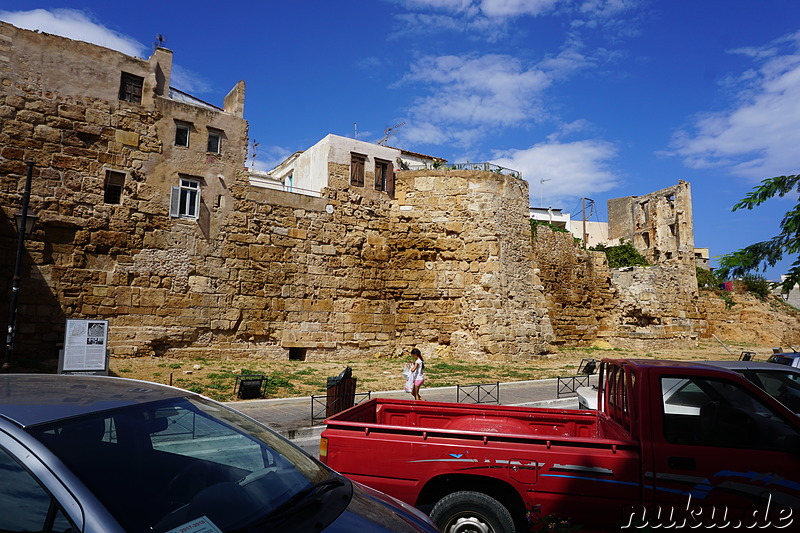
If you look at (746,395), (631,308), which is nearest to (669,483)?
(746,395)

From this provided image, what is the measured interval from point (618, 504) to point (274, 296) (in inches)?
652

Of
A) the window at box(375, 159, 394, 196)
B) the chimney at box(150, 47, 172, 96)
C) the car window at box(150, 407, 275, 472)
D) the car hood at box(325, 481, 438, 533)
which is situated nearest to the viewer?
the car hood at box(325, 481, 438, 533)

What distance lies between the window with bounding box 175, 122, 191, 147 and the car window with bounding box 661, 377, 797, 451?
56.9 feet

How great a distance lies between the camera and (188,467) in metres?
2.57

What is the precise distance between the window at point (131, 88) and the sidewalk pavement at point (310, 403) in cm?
1156

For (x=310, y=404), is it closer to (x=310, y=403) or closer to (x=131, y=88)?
(x=310, y=403)

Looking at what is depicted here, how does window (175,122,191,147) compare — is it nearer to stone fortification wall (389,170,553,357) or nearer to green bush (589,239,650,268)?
stone fortification wall (389,170,553,357)

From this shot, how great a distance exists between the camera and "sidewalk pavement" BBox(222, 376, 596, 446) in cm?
909

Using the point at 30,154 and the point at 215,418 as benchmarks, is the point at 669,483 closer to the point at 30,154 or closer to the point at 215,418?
the point at 215,418

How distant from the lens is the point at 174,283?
1700 cm

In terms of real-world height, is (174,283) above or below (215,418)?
above

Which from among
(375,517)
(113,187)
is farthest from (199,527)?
(113,187)

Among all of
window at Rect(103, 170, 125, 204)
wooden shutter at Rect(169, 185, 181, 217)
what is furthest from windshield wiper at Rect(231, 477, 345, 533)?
window at Rect(103, 170, 125, 204)

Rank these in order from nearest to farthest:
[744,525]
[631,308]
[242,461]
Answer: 1. [242,461]
2. [744,525]
3. [631,308]
